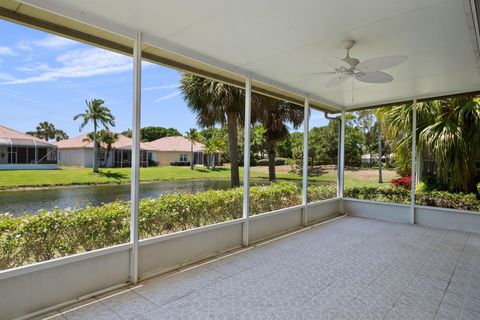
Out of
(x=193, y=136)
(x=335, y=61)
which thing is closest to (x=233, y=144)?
(x=335, y=61)

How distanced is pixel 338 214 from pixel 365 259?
3.02m

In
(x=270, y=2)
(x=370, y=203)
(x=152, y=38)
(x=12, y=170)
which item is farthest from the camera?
(x=370, y=203)

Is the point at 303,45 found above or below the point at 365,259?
above

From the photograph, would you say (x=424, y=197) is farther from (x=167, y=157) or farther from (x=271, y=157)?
(x=167, y=157)

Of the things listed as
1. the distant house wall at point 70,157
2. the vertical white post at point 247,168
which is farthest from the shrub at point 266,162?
the vertical white post at point 247,168

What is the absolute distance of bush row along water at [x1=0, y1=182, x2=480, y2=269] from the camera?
2.37m

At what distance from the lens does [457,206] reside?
538cm

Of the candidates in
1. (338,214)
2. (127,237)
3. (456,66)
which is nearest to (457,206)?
(338,214)

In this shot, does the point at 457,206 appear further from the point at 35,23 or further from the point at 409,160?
the point at 35,23

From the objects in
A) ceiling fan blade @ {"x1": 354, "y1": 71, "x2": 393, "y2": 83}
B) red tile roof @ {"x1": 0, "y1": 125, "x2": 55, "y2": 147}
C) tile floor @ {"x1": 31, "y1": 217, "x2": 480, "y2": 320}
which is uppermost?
ceiling fan blade @ {"x1": 354, "y1": 71, "x2": 393, "y2": 83}

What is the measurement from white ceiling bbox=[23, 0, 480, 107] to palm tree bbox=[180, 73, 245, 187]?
112 inches

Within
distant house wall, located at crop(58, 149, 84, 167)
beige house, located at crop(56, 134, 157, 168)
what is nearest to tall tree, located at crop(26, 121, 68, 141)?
distant house wall, located at crop(58, 149, 84, 167)

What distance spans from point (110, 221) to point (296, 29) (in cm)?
275

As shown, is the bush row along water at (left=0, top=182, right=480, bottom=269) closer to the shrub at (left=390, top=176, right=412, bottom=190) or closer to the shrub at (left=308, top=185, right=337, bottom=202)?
the shrub at (left=308, top=185, right=337, bottom=202)
